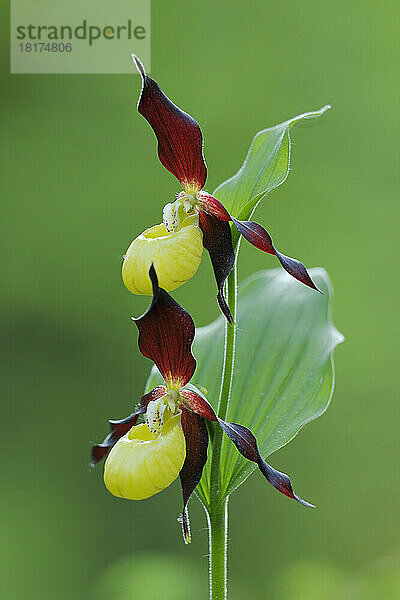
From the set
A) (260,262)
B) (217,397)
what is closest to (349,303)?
(260,262)

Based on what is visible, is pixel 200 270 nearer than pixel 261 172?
No

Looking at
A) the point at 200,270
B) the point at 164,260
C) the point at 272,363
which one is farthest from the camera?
the point at 200,270

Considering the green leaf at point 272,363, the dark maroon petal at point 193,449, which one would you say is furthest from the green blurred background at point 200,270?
the dark maroon petal at point 193,449

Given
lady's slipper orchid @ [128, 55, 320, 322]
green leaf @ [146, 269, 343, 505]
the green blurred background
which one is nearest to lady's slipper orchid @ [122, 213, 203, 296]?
lady's slipper orchid @ [128, 55, 320, 322]

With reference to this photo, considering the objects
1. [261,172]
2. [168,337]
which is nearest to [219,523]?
[168,337]

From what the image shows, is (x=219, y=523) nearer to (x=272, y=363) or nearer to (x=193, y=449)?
(x=193, y=449)
